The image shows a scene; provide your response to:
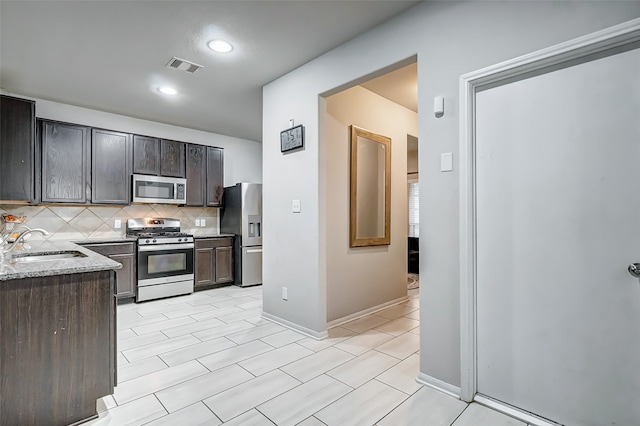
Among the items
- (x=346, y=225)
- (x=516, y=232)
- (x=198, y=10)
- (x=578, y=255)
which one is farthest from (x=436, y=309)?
(x=198, y=10)

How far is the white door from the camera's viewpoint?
5.06 feet

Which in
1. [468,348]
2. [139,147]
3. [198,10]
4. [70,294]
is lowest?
[468,348]

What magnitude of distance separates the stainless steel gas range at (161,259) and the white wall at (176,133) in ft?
4.48

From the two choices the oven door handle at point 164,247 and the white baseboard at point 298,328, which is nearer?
the white baseboard at point 298,328

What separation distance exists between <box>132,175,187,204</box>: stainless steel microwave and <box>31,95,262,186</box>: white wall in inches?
30.0

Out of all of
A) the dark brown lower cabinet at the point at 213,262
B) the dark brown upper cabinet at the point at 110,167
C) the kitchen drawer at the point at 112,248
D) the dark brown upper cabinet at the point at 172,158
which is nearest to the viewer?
the kitchen drawer at the point at 112,248

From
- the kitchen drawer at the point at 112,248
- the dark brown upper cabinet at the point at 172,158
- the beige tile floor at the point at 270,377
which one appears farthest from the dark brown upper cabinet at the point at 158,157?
the beige tile floor at the point at 270,377

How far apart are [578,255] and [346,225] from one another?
2.16m

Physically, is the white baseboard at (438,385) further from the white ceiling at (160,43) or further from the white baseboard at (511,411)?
the white ceiling at (160,43)

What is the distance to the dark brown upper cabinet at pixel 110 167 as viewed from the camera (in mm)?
4254

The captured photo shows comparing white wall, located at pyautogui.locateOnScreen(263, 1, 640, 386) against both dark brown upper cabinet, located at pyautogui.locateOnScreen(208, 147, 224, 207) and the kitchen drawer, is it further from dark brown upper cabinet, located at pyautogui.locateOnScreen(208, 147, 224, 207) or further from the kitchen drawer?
dark brown upper cabinet, located at pyautogui.locateOnScreen(208, 147, 224, 207)

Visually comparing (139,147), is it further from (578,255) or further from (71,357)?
(578,255)

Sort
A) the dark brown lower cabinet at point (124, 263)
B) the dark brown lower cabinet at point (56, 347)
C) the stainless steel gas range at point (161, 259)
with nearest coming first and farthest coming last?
1. the dark brown lower cabinet at point (56, 347)
2. the dark brown lower cabinet at point (124, 263)
3. the stainless steel gas range at point (161, 259)

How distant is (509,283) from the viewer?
1.90 metres
